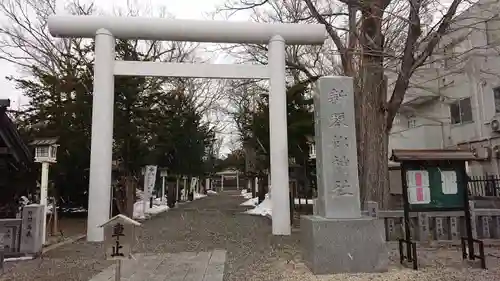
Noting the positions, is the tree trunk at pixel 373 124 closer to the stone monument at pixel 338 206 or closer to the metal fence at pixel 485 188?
the stone monument at pixel 338 206

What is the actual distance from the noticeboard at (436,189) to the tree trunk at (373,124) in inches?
115

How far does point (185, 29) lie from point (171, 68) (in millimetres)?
1190

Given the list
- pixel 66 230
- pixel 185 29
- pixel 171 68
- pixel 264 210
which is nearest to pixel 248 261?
pixel 171 68

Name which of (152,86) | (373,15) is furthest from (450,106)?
(152,86)

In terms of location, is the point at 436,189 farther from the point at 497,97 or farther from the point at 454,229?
the point at 497,97

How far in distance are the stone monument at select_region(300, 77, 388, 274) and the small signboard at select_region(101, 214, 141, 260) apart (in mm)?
3005

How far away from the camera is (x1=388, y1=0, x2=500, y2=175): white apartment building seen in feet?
52.0

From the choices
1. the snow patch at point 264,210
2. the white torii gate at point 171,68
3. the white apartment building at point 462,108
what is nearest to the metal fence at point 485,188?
the white apartment building at point 462,108

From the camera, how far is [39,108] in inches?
693

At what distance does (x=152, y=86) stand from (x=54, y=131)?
454 cm

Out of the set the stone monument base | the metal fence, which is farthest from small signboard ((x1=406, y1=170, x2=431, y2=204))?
the metal fence

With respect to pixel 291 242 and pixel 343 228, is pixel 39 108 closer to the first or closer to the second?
pixel 291 242

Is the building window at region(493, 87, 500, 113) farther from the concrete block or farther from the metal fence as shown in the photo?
the concrete block

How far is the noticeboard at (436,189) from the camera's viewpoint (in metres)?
7.42
